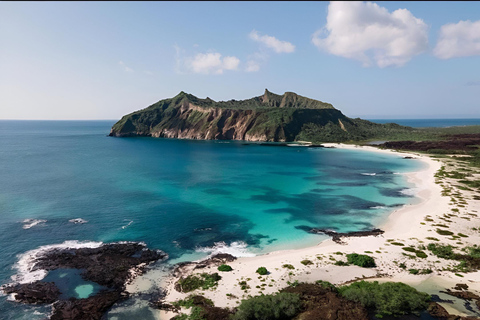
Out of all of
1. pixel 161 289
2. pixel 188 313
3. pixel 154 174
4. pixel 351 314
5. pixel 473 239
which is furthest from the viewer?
pixel 154 174

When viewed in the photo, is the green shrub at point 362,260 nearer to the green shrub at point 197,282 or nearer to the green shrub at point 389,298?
the green shrub at point 389,298

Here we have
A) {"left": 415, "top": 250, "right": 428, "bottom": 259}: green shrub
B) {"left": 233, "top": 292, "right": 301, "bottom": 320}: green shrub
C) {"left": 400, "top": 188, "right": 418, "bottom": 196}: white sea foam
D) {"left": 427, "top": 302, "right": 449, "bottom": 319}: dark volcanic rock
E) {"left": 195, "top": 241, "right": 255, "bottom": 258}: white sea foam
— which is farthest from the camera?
{"left": 400, "top": 188, "right": 418, "bottom": 196}: white sea foam

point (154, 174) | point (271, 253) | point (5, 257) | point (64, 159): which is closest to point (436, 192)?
point (271, 253)

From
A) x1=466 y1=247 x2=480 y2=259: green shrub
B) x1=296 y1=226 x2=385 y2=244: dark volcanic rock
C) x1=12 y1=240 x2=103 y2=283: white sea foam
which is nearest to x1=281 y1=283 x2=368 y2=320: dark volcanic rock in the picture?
x1=296 y1=226 x2=385 y2=244: dark volcanic rock

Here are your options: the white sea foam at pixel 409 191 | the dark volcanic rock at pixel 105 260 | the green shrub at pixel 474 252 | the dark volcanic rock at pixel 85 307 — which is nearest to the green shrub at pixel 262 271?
the dark volcanic rock at pixel 105 260

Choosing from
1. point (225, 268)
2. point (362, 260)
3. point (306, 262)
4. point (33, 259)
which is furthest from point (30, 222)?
point (362, 260)

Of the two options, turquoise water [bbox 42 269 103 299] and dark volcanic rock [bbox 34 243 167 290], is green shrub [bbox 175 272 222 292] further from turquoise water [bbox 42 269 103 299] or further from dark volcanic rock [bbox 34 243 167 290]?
turquoise water [bbox 42 269 103 299]

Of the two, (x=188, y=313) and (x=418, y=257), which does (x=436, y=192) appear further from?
(x=188, y=313)
